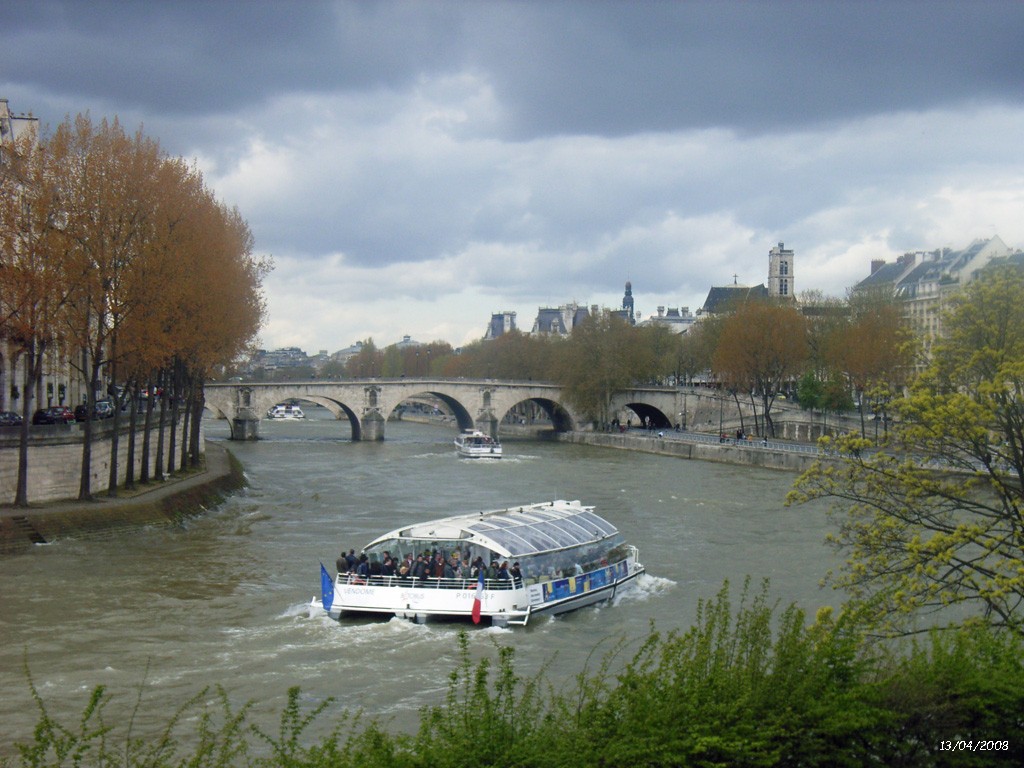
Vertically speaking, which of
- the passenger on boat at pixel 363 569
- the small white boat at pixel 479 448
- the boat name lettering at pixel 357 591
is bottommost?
the boat name lettering at pixel 357 591

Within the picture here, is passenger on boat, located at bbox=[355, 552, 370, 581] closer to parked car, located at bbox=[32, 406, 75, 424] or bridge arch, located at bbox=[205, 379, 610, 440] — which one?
parked car, located at bbox=[32, 406, 75, 424]

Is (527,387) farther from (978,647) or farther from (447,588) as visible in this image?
(978,647)

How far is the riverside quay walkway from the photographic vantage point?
81.0 metres

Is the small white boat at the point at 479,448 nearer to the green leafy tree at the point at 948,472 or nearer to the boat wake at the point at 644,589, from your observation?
the boat wake at the point at 644,589

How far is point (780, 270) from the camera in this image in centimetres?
15762

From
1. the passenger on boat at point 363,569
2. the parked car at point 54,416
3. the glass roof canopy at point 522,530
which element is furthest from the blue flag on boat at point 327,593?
the parked car at point 54,416

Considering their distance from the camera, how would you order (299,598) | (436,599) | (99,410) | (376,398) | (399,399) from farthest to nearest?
(399,399), (376,398), (99,410), (299,598), (436,599)

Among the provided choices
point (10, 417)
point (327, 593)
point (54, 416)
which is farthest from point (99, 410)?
point (327, 593)

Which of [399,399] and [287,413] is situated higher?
[399,399]

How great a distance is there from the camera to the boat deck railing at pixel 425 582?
851 inches

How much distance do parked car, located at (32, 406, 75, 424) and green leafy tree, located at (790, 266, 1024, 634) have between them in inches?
1333

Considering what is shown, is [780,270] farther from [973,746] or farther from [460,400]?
[973,746]

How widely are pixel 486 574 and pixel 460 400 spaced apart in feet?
220

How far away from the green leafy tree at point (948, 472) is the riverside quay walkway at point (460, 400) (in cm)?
6428
